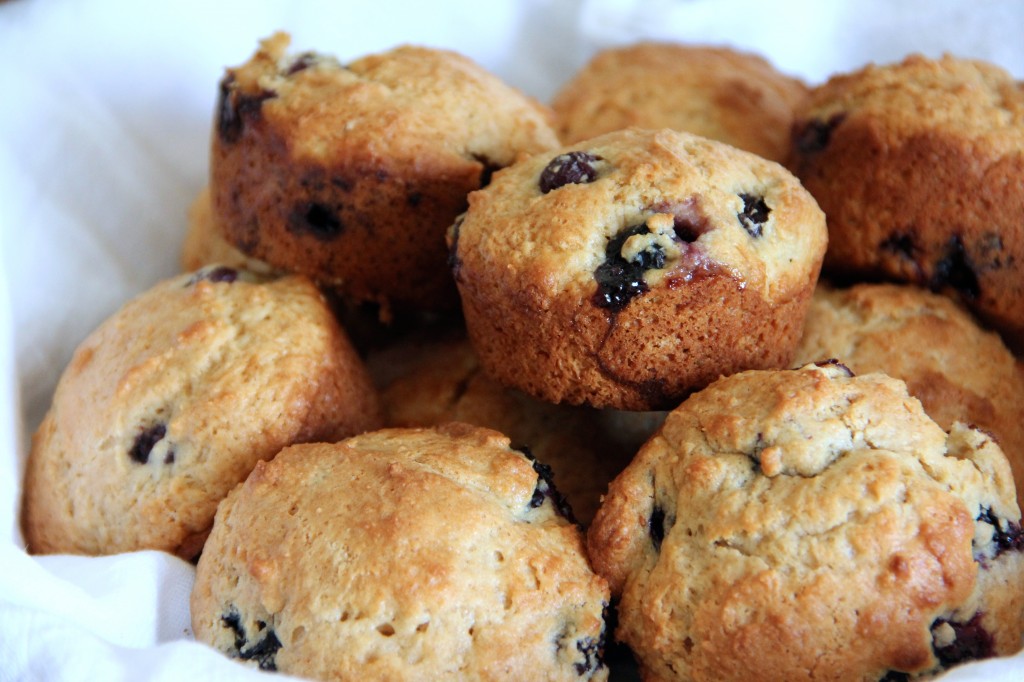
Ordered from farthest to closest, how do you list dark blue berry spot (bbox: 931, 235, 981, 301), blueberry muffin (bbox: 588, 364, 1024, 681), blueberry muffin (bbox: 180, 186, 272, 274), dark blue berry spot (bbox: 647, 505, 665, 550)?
blueberry muffin (bbox: 180, 186, 272, 274), dark blue berry spot (bbox: 931, 235, 981, 301), dark blue berry spot (bbox: 647, 505, 665, 550), blueberry muffin (bbox: 588, 364, 1024, 681)

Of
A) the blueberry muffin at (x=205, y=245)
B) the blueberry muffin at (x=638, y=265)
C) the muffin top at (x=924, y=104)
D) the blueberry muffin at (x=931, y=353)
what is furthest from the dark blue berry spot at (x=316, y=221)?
the muffin top at (x=924, y=104)

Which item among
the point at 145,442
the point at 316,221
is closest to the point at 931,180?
the point at 316,221

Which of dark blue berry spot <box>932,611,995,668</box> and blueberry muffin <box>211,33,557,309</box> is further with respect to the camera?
blueberry muffin <box>211,33,557,309</box>

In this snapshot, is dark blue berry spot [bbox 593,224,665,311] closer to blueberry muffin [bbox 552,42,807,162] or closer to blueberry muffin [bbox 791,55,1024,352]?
blueberry muffin [bbox 791,55,1024,352]

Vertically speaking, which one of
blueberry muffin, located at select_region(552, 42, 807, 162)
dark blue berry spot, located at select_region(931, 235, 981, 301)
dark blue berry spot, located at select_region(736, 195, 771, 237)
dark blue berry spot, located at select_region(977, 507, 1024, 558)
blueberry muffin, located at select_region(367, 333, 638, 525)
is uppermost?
dark blue berry spot, located at select_region(736, 195, 771, 237)

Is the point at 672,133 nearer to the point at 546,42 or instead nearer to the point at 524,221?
the point at 524,221

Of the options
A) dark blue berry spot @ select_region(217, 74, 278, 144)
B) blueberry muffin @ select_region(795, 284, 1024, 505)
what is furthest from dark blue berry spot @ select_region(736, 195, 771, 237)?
dark blue berry spot @ select_region(217, 74, 278, 144)

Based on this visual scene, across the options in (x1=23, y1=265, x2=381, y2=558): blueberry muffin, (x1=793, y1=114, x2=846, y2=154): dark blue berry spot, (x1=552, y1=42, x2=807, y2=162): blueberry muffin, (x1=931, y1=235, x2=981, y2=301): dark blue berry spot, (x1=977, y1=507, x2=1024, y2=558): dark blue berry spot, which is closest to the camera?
(x1=977, y1=507, x2=1024, y2=558): dark blue berry spot

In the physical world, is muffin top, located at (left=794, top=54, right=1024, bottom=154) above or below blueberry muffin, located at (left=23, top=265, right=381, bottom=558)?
above
